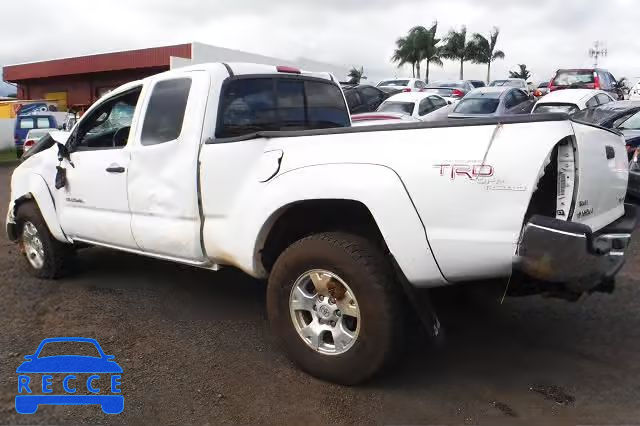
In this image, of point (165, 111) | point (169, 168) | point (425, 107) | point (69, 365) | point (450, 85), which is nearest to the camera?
point (69, 365)

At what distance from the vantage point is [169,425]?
3.20 m

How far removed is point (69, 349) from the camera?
4.11m

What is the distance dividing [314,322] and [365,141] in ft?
3.82

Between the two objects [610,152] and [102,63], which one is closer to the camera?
[610,152]

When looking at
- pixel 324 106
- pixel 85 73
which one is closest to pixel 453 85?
pixel 85 73

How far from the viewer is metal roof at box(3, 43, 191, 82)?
27383 millimetres

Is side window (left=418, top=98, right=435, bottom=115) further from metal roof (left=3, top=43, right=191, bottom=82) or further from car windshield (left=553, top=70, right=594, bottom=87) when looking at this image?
metal roof (left=3, top=43, right=191, bottom=82)

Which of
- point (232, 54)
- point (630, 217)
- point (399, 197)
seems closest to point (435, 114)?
point (630, 217)

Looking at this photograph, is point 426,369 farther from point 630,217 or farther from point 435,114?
point 435,114

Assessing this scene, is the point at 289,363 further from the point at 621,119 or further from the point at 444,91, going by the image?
the point at 444,91

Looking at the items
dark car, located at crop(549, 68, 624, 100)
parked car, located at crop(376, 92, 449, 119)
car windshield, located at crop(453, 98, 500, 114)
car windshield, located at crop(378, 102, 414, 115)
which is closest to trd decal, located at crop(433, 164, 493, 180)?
car windshield, located at crop(453, 98, 500, 114)

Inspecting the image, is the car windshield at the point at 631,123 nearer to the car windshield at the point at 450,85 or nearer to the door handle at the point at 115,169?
the door handle at the point at 115,169

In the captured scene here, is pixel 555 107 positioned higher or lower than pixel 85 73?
lower

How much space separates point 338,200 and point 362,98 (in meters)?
14.5
